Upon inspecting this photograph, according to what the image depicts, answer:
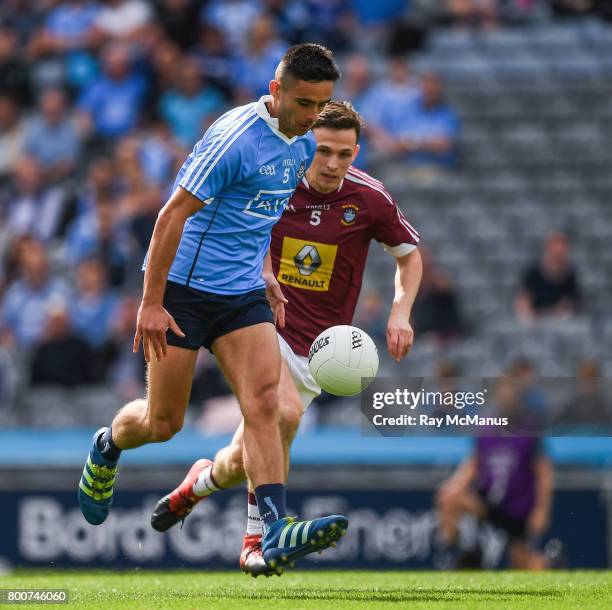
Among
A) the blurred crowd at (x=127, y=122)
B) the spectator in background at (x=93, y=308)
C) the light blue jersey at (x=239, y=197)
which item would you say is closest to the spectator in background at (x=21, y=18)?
the blurred crowd at (x=127, y=122)

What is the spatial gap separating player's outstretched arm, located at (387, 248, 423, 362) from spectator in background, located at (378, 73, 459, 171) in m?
8.08

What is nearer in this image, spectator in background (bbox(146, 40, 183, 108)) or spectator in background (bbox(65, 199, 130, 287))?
spectator in background (bbox(65, 199, 130, 287))

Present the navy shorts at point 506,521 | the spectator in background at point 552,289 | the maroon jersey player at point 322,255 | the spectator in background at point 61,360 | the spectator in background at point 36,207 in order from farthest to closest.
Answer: the spectator in background at point 36,207 → the spectator in background at point 552,289 → the spectator in background at point 61,360 → the navy shorts at point 506,521 → the maroon jersey player at point 322,255

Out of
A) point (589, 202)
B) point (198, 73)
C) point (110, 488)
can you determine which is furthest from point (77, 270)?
point (110, 488)

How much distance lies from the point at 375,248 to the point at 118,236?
2805 millimetres

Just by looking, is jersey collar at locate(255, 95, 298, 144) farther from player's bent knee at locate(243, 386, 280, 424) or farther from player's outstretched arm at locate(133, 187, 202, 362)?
player's bent knee at locate(243, 386, 280, 424)

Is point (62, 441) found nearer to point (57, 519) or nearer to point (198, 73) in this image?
point (57, 519)

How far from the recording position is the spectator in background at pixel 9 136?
17.2m

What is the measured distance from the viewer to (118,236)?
1517 centimetres

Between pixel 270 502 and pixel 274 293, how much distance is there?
1342 mm

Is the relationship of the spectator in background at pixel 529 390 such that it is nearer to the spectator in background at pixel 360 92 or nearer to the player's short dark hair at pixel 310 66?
the player's short dark hair at pixel 310 66

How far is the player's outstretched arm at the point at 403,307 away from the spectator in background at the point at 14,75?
34.3 ft

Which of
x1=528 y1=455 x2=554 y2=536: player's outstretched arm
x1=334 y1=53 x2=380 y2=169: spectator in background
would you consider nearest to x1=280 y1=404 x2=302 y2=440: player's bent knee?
x1=528 y1=455 x2=554 y2=536: player's outstretched arm

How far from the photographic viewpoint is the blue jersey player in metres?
6.84
